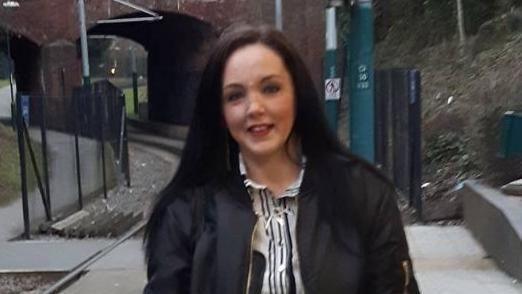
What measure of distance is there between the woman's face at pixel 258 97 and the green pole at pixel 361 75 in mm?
8125

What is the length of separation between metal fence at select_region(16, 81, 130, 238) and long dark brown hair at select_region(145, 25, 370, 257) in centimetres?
1284

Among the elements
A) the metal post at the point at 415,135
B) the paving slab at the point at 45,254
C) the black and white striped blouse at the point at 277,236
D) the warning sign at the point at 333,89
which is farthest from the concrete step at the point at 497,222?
the black and white striped blouse at the point at 277,236

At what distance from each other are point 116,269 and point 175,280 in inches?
347

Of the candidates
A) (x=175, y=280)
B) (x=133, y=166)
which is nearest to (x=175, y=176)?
(x=175, y=280)

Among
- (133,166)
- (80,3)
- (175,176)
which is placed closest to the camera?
(175,176)

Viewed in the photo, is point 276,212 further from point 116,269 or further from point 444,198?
point 444,198

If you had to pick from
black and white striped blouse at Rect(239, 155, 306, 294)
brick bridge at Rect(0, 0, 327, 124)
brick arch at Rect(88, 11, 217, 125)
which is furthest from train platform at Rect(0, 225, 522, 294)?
brick arch at Rect(88, 11, 217, 125)

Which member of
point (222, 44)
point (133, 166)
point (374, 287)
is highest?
point (222, 44)

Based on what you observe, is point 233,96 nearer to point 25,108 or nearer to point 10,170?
point 25,108

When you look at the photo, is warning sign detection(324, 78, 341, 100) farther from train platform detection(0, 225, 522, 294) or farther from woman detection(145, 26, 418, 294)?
woman detection(145, 26, 418, 294)

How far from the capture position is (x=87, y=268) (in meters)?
11.4

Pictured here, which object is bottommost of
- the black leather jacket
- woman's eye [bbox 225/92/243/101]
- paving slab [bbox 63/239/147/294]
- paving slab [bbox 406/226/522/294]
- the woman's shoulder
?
paving slab [bbox 63/239/147/294]

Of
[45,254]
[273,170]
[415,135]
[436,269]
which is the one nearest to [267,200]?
[273,170]

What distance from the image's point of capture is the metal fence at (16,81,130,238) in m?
15.9
